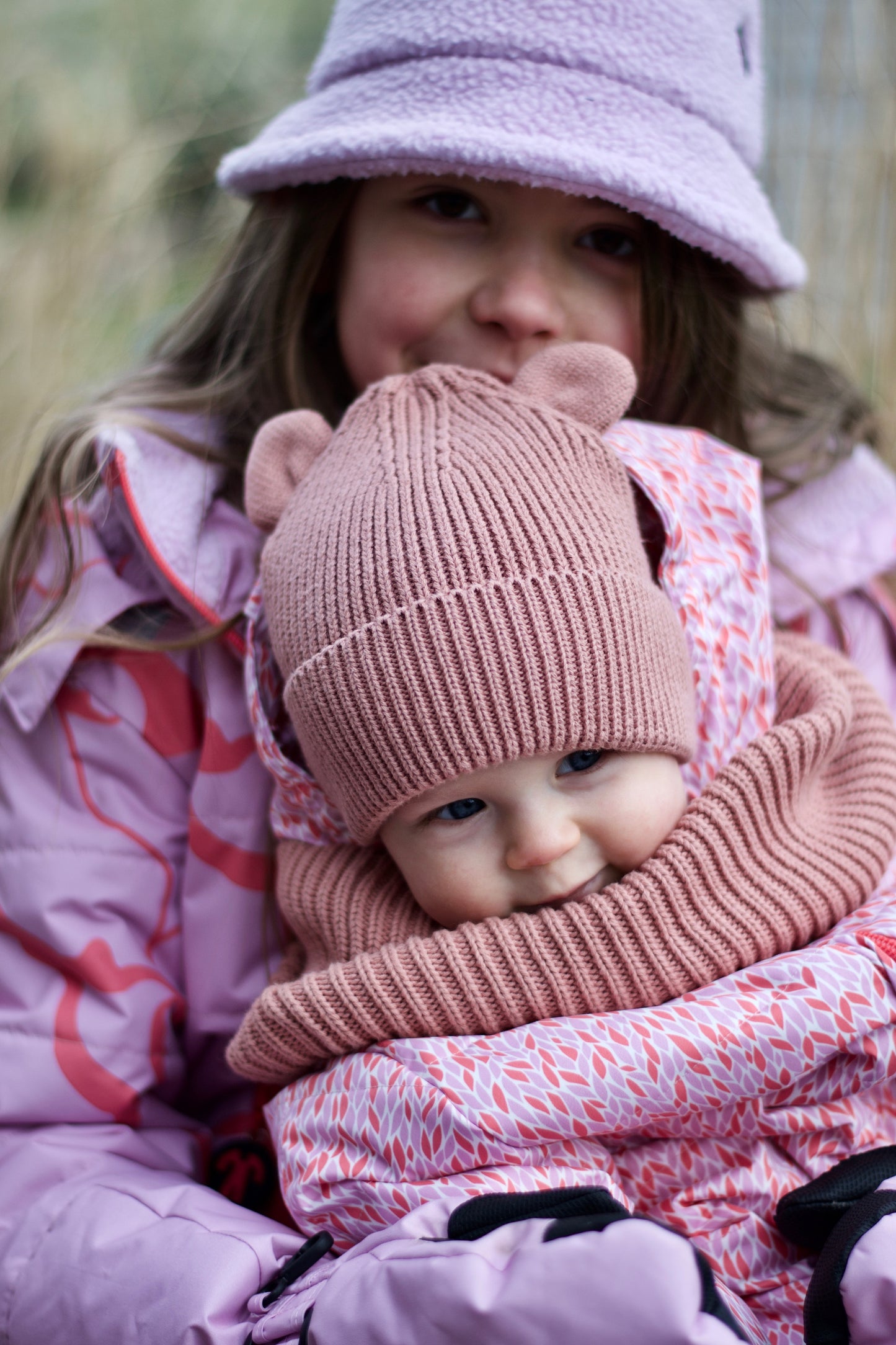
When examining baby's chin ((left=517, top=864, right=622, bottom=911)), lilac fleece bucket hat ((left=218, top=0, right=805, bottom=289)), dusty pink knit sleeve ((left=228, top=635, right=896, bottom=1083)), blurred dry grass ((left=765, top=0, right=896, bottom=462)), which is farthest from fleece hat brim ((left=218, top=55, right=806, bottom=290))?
blurred dry grass ((left=765, top=0, right=896, bottom=462))

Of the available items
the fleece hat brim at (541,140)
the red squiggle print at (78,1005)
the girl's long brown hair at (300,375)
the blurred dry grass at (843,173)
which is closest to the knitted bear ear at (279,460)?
the girl's long brown hair at (300,375)

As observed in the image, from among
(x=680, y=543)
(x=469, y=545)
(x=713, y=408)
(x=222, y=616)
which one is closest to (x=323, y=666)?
(x=469, y=545)

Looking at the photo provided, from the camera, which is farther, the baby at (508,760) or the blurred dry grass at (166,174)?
the blurred dry grass at (166,174)

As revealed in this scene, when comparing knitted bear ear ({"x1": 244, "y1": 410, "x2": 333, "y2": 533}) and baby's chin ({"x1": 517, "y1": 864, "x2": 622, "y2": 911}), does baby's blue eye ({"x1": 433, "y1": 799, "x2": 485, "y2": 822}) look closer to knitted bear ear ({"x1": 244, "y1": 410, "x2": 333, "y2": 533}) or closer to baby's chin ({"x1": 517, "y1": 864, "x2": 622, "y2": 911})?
baby's chin ({"x1": 517, "y1": 864, "x2": 622, "y2": 911})

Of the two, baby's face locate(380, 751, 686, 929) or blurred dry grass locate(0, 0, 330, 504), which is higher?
blurred dry grass locate(0, 0, 330, 504)

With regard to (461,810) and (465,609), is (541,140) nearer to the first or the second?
(465,609)

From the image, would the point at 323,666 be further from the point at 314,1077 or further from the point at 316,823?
the point at 314,1077

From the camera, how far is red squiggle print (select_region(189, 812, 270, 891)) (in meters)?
1.34

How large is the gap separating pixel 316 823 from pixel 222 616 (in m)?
0.28

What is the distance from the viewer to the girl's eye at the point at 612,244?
4.47 ft

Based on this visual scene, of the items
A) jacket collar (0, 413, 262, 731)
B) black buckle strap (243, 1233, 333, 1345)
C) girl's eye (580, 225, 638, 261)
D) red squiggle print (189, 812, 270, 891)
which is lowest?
black buckle strap (243, 1233, 333, 1345)

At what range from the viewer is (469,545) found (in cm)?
103

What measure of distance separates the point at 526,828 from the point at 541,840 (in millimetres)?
17

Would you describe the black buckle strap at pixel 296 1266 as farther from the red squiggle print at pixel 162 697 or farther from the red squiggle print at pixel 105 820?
the red squiggle print at pixel 162 697
